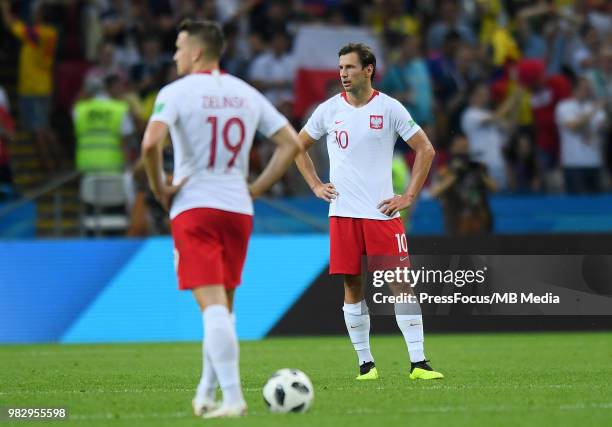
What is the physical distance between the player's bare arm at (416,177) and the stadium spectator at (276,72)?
8.93 meters

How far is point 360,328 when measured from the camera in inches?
416

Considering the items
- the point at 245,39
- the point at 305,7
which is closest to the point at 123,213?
the point at 245,39

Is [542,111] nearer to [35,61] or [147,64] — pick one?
[147,64]

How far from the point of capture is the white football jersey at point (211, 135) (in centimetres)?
775

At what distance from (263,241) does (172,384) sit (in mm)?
6435

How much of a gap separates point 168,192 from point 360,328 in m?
3.22

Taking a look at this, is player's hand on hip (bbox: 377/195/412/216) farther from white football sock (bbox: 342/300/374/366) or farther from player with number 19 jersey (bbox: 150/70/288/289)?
player with number 19 jersey (bbox: 150/70/288/289)

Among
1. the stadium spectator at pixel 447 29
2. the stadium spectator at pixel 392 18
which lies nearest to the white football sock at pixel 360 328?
the stadium spectator at pixel 447 29

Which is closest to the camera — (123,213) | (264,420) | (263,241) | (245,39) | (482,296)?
(264,420)

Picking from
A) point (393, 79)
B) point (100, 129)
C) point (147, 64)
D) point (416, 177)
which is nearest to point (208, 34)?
point (416, 177)

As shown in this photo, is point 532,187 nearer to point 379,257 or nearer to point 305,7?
point 305,7

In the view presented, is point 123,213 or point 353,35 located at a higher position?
point 353,35

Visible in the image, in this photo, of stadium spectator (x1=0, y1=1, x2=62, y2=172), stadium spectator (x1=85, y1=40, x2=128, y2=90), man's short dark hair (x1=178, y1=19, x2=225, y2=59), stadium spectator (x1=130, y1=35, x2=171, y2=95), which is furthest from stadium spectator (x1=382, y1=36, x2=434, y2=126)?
man's short dark hair (x1=178, y1=19, x2=225, y2=59)

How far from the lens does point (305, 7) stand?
21.6 metres
